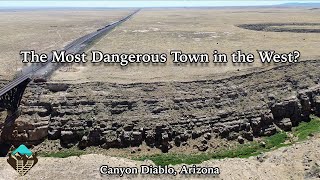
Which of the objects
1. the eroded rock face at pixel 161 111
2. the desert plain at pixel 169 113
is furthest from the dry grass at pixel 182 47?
the eroded rock face at pixel 161 111

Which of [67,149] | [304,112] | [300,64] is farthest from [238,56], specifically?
[67,149]

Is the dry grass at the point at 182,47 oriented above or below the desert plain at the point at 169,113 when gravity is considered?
above

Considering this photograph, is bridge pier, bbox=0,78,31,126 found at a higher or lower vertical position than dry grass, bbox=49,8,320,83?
lower

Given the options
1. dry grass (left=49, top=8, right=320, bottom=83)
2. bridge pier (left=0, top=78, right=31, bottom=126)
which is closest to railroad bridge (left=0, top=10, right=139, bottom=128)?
bridge pier (left=0, top=78, right=31, bottom=126)

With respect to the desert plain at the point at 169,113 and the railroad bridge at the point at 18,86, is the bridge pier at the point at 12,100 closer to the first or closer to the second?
the railroad bridge at the point at 18,86

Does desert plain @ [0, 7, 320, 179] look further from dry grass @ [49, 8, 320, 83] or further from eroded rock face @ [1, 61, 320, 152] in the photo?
dry grass @ [49, 8, 320, 83]

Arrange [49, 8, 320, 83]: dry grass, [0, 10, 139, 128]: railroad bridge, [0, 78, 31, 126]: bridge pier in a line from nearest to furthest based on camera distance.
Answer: [0, 78, 31, 126]: bridge pier < [0, 10, 139, 128]: railroad bridge < [49, 8, 320, 83]: dry grass

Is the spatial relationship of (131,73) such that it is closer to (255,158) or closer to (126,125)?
(126,125)

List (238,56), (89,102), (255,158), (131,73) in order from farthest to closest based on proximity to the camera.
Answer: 1. (238,56)
2. (131,73)
3. (89,102)
4. (255,158)
